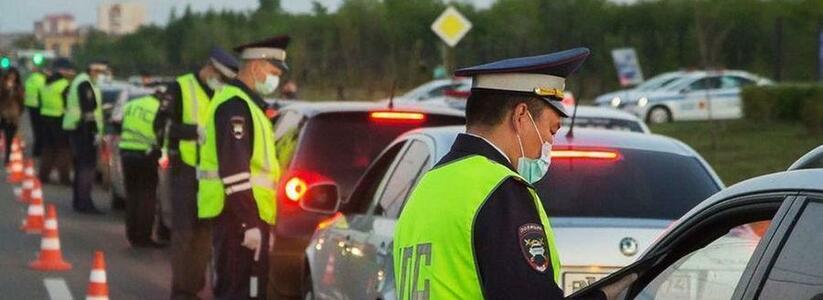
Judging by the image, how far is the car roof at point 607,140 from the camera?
826 centimetres

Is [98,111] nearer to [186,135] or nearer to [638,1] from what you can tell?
[186,135]

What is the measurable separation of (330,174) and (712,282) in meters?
6.99

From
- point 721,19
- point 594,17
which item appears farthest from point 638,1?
point 721,19

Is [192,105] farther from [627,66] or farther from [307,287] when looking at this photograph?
[627,66]

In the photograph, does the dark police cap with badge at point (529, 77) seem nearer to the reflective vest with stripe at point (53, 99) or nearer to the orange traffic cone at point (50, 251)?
the orange traffic cone at point (50, 251)

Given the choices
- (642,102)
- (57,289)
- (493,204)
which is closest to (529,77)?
(493,204)

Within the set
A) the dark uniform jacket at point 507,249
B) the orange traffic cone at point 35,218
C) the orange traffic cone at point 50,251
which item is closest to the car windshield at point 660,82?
the orange traffic cone at point 35,218

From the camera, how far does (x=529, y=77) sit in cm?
443

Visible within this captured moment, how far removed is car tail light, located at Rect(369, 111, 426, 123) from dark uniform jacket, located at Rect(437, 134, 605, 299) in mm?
7392

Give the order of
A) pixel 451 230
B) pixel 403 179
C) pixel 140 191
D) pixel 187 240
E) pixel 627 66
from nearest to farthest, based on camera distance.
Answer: pixel 451 230, pixel 403 179, pixel 187 240, pixel 140 191, pixel 627 66

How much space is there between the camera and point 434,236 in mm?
4277

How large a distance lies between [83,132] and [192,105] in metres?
9.69

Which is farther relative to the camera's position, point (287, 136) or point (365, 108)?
point (287, 136)

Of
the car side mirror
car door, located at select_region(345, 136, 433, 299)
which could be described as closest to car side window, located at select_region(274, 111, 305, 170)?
the car side mirror
